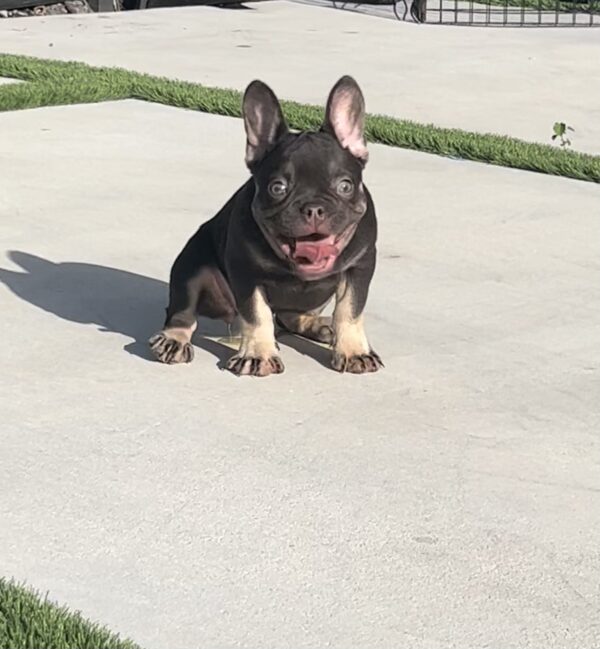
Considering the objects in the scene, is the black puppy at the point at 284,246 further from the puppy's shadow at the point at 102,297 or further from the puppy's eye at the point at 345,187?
the puppy's shadow at the point at 102,297

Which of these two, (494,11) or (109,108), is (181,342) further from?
(494,11)

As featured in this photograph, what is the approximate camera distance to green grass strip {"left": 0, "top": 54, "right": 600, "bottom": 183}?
7707 millimetres

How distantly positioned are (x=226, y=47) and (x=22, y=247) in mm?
6369

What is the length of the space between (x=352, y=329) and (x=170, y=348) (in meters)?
0.56

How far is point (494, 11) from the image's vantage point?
52.1ft

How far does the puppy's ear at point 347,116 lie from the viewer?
429 centimetres

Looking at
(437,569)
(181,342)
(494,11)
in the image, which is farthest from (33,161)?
(494,11)

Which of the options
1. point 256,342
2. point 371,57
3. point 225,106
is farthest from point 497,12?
point 256,342

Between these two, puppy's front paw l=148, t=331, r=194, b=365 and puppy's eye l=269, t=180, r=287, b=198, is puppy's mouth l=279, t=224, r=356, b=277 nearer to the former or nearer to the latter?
puppy's eye l=269, t=180, r=287, b=198

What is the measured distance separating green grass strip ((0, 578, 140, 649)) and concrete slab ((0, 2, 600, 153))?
5.81 m

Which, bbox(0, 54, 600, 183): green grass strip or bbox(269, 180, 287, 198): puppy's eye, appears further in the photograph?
bbox(0, 54, 600, 183): green grass strip

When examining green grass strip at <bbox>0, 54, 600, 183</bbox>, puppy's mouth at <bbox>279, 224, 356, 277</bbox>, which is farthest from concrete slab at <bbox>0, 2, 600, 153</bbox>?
puppy's mouth at <bbox>279, 224, 356, 277</bbox>

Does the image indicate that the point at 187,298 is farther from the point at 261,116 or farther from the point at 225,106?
the point at 225,106

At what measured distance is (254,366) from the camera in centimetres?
443
